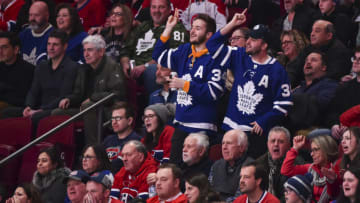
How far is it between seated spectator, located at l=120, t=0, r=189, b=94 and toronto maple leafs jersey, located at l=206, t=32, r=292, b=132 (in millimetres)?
1461

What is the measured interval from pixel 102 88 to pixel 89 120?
497 mm

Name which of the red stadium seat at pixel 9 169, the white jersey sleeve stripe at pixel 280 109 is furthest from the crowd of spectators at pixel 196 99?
the red stadium seat at pixel 9 169

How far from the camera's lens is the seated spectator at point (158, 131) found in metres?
10.1

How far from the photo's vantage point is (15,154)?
1020cm

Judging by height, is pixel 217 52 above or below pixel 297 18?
below

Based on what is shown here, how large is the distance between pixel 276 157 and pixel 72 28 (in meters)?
3.78

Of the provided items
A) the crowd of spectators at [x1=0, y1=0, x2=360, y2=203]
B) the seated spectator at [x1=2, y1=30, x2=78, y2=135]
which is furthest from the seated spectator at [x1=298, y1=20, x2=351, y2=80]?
the seated spectator at [x1=2, y1=30, x2=78, y2=135]

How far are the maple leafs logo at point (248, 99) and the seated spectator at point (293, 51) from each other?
1.08 metres

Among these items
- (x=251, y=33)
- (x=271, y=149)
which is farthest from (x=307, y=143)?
(x=251, y=33)

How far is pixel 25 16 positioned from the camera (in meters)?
12.9

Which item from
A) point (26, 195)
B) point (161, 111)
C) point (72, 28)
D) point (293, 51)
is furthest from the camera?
point (72, 28)

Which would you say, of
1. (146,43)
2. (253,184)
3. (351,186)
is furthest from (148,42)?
(351,186)

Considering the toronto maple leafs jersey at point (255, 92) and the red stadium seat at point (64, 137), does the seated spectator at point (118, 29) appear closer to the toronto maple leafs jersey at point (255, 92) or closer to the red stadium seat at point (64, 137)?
the red stadium seat at point (64, 137)

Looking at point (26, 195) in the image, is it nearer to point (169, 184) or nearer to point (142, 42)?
point (169, 184)
